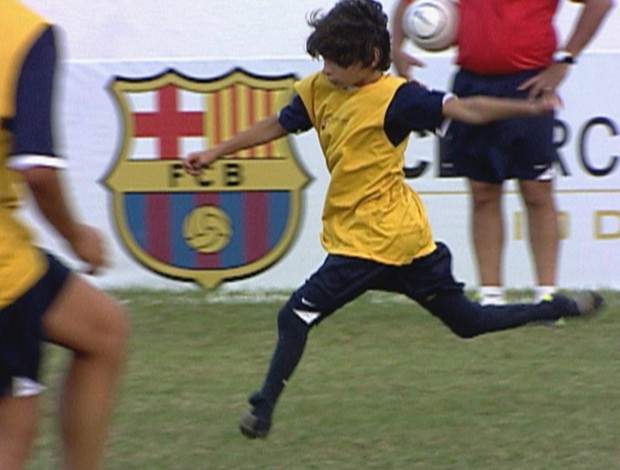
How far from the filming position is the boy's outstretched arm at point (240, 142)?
488 cm

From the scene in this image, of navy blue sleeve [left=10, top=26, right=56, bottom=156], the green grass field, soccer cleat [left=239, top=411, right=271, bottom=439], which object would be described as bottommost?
the green grass field

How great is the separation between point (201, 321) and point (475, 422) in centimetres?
208

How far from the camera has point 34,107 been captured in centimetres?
315

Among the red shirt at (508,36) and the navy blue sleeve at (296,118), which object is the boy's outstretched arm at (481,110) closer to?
the navy blue sleeve at (296,118)

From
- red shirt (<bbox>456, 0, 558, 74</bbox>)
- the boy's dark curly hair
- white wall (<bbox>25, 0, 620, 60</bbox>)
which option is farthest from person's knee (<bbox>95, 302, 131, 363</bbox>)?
white wall (<bbox>25, 0, 620, 60</bbox>)

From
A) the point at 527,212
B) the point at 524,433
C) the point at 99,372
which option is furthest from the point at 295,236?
the point at 99,372

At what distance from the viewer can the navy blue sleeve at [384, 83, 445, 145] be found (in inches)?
182

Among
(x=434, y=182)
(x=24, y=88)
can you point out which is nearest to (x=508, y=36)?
(x=434, y=182)

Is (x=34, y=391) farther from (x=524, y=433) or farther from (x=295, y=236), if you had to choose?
(x=295, y=236)

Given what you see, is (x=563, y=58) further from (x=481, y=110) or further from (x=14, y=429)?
(x=14, y=429)

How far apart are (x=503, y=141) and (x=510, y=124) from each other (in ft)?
0.26

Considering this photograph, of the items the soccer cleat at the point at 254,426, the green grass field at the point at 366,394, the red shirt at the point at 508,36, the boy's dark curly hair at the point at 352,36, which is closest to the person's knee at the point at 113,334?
the green grass field at the point at 366,394

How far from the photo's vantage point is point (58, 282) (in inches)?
139

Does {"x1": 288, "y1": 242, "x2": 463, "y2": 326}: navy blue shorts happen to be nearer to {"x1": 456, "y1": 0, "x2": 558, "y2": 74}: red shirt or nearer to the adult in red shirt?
the adult in red shirt
